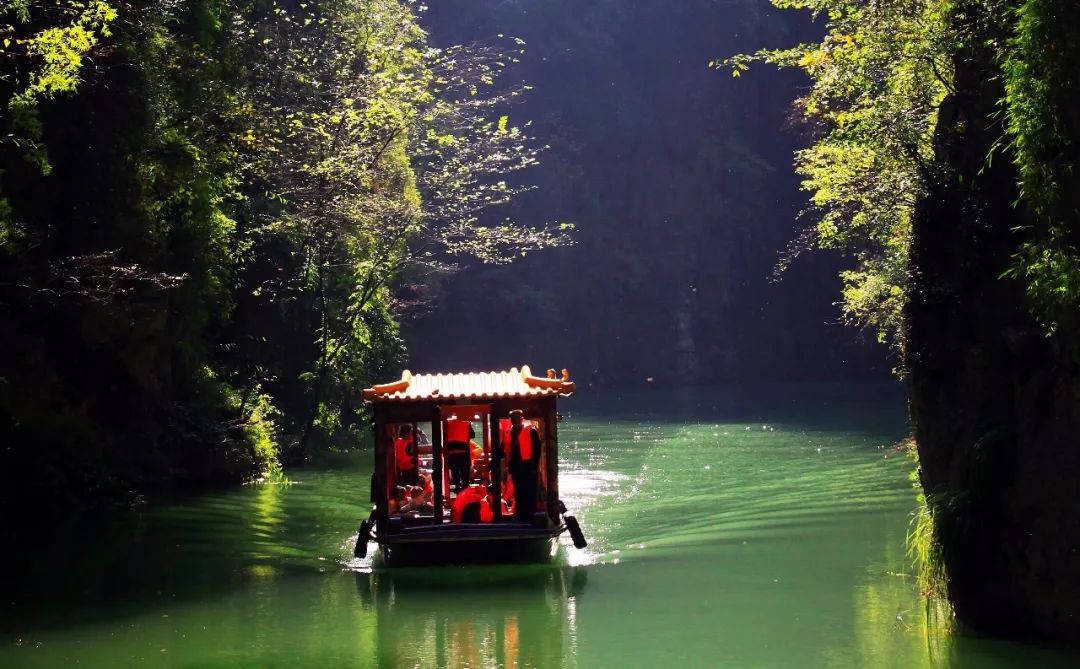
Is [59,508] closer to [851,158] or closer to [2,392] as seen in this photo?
[2,392]

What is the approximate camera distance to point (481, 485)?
1512 cm

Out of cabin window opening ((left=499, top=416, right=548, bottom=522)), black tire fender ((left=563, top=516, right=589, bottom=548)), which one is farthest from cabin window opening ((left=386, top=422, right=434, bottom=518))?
black tire fender ((left=563, top=516, right=589, bottom=548))

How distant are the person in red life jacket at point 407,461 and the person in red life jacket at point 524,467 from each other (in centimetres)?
258

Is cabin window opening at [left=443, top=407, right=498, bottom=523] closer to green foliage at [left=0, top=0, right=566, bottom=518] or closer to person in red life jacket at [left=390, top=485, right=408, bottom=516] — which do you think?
person in red life jacket at [left=390, top=485, right=408, bottom=516]

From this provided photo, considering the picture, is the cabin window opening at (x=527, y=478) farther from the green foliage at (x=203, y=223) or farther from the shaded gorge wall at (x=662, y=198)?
the shaded gorge wall at (x=662, y=198)

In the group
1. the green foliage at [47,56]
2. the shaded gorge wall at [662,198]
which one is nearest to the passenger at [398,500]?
the green foliage at [47,56]

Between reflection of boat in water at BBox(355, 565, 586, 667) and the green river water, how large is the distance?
0.10 feet

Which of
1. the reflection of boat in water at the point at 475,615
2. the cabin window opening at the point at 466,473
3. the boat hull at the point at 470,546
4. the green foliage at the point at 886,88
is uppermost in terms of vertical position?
the green foliage at the point at 886,88

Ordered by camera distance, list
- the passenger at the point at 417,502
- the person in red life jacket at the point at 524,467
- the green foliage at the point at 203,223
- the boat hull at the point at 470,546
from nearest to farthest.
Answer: the boat hull at the point at 470,546 → the person in red life jacket at the point at 524,467 → the passenger at the point at 417,502 → the green foliage at the point at 203,223

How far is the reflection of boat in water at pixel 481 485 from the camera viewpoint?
1388cm

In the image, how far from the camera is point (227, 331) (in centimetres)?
2688

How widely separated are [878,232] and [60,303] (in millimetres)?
12316

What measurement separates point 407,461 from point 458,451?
1478 mm

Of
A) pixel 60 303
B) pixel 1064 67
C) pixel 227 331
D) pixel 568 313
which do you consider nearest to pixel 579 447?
pixel 227 331
